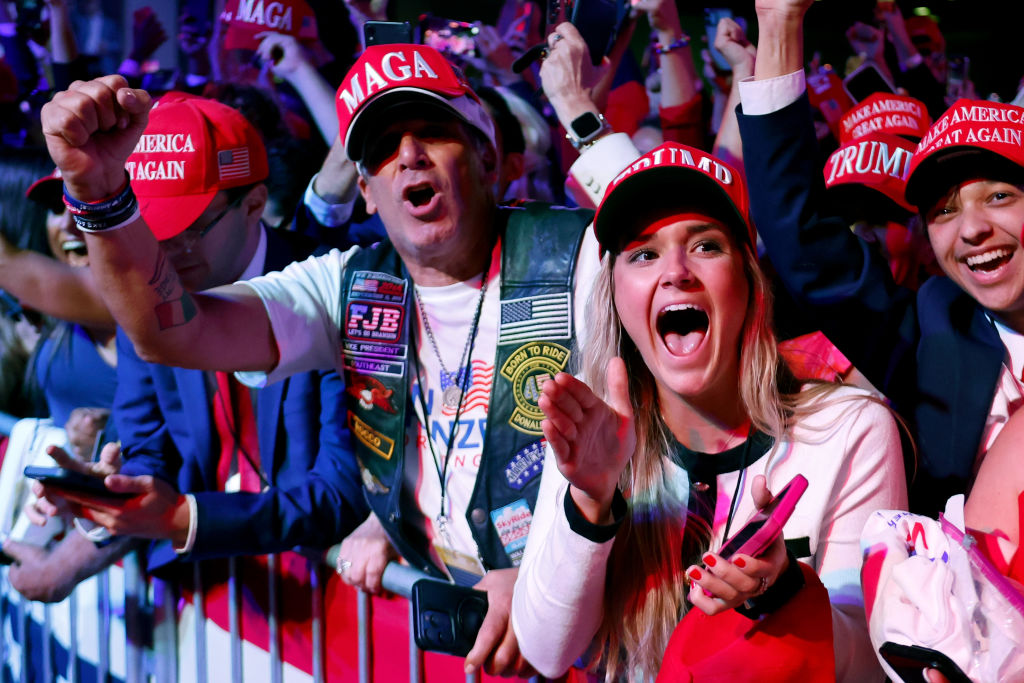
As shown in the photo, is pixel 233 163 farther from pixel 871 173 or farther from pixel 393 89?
pixel 871 173

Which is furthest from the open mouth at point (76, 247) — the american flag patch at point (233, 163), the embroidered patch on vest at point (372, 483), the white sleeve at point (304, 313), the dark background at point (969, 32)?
the dark background at point (969, 32)

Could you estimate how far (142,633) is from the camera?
2342mm

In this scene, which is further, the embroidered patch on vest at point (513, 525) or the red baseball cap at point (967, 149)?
the embroidered patch on vest at point (513, 525)

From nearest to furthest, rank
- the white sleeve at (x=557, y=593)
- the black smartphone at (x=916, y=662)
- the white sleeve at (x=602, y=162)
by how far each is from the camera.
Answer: the black smartphone at (x=916, y=662) < the white sleeve at (x=557, y=593) < the white sleeve at (x=602, y=162)

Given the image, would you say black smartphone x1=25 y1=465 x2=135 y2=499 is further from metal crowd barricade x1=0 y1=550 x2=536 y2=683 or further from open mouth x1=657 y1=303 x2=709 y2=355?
open mouth x1=657 y1=303 x2=709 y2=355

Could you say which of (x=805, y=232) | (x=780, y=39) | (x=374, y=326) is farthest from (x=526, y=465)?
(x=780, y=39)

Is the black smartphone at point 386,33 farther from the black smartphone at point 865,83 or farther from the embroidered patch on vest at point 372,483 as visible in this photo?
the black smartphone at point 865,83

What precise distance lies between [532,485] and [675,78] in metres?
1.83

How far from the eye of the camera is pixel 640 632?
4.76 feet

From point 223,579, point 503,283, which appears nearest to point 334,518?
point 223,579

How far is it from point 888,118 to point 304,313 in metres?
2.02

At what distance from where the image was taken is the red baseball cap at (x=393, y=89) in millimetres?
2029

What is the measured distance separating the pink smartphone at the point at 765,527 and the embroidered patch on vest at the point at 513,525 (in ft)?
2.71

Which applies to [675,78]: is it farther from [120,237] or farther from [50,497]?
[50,497]
